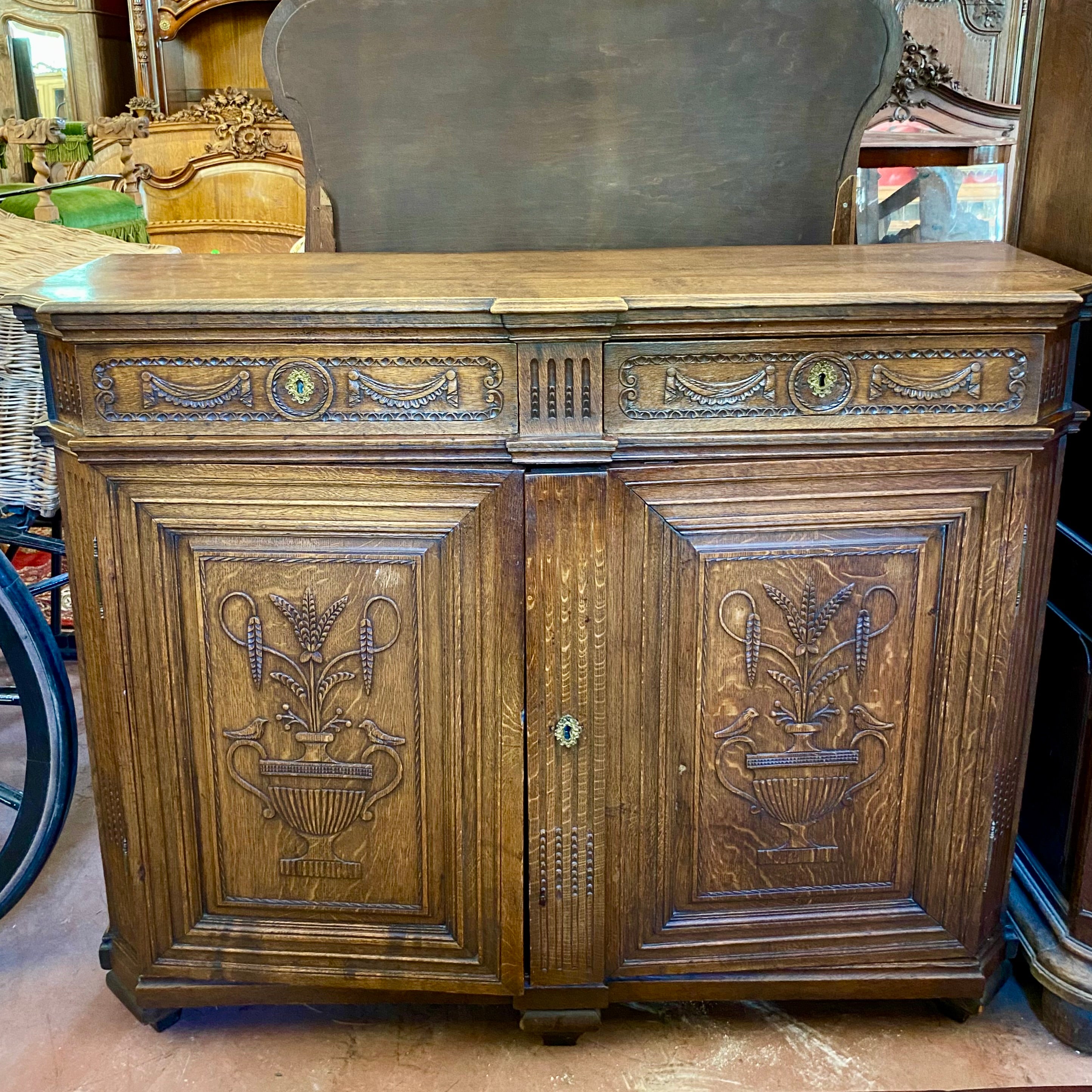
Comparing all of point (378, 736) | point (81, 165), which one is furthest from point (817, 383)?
point (81, 165)

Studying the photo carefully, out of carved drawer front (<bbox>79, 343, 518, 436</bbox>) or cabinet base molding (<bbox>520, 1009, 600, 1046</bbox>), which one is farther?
cabinet base molding (<bbox>520, 1009, 600, 1046</bbox>)

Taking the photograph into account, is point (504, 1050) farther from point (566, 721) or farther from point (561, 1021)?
point (566, 721)

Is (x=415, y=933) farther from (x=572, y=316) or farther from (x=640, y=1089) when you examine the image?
(x=572, y=316)

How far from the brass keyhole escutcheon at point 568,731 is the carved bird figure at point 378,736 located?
0.20 meters

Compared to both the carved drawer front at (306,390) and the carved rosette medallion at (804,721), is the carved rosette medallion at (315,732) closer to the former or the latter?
the carved drawer front at (306,390)

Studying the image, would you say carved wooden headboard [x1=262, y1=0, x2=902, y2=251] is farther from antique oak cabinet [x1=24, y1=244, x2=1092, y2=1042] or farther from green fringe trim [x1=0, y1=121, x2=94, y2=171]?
green fringe trim [x1=0, y1=121, x2=94, y2=171]

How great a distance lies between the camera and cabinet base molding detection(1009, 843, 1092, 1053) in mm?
1492

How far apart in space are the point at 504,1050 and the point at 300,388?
95 cm

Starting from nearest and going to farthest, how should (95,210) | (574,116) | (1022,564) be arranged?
(1022,564) < (574,116) < (95,210)

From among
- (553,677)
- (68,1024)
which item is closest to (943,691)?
(553,677)

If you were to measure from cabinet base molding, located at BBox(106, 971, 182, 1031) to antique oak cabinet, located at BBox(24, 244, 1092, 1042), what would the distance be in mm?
34

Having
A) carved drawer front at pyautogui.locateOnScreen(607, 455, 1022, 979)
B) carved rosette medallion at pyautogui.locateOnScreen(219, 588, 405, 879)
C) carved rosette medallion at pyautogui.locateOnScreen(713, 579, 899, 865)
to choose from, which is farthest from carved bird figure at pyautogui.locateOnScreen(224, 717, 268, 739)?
carved rosette medallion at pyautogui.locateOnScreen(713, 579, 899, 865)

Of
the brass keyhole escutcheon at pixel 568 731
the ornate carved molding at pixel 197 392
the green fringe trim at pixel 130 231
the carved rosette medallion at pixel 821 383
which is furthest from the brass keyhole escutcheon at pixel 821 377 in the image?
the green fringe trim at pixel 130 231

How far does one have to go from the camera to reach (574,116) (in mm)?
1881
